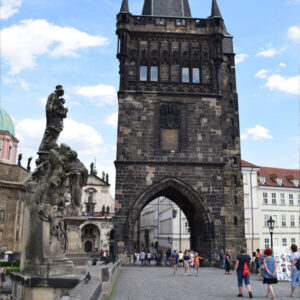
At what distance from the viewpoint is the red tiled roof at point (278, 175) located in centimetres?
4496

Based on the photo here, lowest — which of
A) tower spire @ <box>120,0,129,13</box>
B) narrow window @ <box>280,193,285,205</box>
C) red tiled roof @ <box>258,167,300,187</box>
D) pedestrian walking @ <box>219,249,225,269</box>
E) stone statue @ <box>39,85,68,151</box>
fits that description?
pedestrian walking @ <box>219,249,225,269</box>

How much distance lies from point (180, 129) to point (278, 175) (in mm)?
27306

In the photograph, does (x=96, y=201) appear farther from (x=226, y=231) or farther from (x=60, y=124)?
(x=60, y=124)

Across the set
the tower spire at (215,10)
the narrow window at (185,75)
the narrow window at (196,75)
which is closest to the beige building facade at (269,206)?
the narrow window at (196,75)

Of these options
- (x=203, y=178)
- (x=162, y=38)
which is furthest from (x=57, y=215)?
(x=162, y=38)

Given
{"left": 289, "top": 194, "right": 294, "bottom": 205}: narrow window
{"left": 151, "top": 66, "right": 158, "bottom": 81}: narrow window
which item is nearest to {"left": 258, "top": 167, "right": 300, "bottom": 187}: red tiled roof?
{"left": 289, "top": 194, "right": 294, "bottom": 205}: narrow window

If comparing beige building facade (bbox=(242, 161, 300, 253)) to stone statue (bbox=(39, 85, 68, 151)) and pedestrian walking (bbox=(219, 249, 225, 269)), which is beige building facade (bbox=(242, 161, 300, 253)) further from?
stone statue (bbox=(39, 85, 68, 151))

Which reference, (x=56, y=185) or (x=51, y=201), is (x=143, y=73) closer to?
(x=56, y=185)

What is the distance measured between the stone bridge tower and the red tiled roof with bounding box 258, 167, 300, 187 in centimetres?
2013

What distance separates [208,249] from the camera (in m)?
22.3

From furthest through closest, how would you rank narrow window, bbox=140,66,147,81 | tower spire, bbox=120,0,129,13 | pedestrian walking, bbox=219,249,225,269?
1. tower spire, bbox=120,0,129,13
2. narrow window, bbox=140,66,147,81
3. pedestrian walking, bbox=219,249,225,269

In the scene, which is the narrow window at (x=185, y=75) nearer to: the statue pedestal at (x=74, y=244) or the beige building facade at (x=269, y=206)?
the statue pedestal at (x=74, y=244)

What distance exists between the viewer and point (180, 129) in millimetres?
23859

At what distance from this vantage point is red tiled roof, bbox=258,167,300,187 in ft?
148
